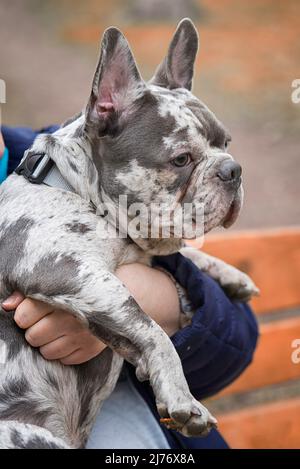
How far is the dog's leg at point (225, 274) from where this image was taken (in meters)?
1.90

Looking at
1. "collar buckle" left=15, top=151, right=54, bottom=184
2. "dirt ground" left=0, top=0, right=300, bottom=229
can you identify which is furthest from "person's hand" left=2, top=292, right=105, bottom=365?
"dirt ground" left=0, top=0, right=300, bottom=229

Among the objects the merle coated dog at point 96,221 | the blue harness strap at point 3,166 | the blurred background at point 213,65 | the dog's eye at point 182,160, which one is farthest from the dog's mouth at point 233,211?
the blurred background at point 213,65

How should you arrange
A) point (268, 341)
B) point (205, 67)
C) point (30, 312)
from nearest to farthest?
point (30, 312) → point (268, 341) → point (205, 67)

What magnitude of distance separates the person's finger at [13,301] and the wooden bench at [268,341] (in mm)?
998

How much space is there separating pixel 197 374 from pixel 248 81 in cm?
431

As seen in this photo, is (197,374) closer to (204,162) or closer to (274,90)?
(204,162)

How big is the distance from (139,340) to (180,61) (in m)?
0.71

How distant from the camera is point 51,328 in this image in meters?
1.45

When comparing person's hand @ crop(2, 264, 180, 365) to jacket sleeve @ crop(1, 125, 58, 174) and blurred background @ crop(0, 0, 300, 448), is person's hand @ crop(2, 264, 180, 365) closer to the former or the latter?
jacket sleeve @ crop(1, 125, 58, 174)

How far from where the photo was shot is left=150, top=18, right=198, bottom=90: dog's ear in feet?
5.40

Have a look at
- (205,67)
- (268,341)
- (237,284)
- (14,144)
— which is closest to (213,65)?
(205,67)

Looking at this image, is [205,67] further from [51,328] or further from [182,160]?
[51,328]
